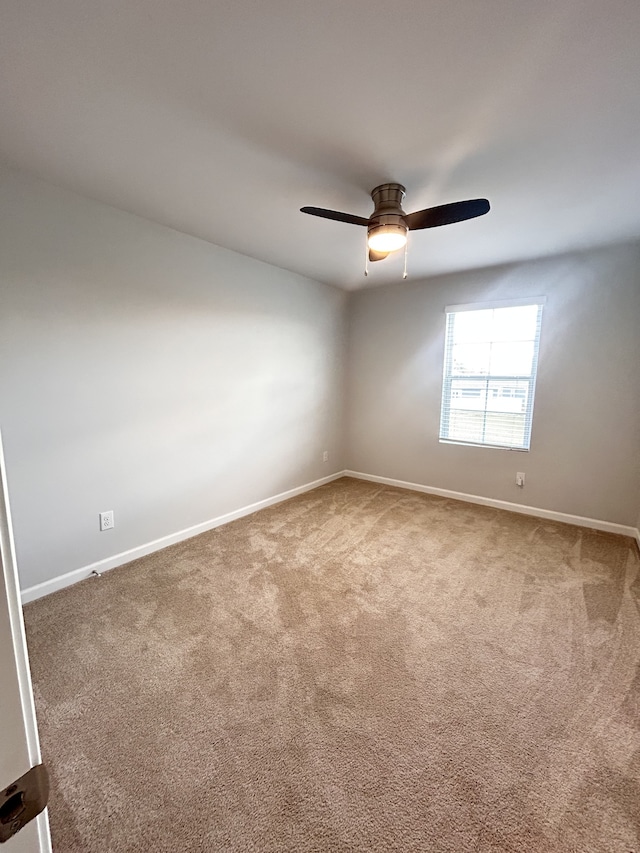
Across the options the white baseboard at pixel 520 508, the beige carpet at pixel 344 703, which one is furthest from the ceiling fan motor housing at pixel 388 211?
the white baseboard at pixel 520 508

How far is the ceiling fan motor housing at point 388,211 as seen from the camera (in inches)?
76.1

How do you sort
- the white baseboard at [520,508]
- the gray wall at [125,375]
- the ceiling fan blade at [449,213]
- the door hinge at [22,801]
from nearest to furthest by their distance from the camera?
the door hinge at [22,801] < the ceiling fan blade at [449,213] < the gray wall at [125,375] < the white baseboard at [520,508]

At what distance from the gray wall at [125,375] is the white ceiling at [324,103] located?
0.33 metres

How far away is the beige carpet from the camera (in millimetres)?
1110

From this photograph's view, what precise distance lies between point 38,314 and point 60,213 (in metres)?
0.60

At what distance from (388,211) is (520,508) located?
2.94 metres

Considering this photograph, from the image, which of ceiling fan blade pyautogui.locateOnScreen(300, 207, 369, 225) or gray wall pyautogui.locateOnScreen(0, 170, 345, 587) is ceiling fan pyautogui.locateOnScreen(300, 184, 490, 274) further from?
gray wall pyautogui.locateOnScreen(0, 170, 345, 587)

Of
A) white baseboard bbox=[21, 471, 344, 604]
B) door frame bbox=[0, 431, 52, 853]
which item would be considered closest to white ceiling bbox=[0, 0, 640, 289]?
door frame bbox=[0, 431, 52, 853]

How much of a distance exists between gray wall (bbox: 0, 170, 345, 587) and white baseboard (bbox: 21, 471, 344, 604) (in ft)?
0.15

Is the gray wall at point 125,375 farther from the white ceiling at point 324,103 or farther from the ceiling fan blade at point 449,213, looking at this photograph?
the ceiling fan blade at point 449,213

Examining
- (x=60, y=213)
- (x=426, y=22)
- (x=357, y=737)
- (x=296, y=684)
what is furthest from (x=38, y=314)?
(x=357, y=737)

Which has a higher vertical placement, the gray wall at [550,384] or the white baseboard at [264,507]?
the gray wall at [550,384]

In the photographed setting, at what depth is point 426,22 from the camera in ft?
3.67

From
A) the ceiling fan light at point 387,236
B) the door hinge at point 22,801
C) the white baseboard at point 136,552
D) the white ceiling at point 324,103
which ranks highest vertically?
the white ceiling at point 324,103
